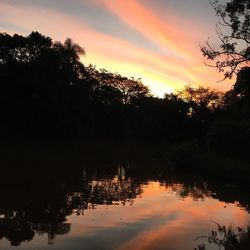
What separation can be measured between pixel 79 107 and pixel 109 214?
178 feet

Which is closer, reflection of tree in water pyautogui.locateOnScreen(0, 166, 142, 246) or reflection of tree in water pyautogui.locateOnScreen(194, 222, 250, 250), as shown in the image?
reflection of tree in water pyautogui.locateOnScreen(194, 222, 250, 250)

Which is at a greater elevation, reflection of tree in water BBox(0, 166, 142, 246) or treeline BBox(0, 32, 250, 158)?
treeline BBox(0, 32, 250, 158)

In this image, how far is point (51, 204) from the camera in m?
16.3

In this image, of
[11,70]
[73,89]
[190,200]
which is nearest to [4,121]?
[11,70]

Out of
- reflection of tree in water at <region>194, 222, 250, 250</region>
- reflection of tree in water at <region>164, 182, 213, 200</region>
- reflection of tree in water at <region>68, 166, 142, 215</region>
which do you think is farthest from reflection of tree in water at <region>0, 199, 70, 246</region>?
reflection of tree in water at <region>164, 182, 213, 200</region>

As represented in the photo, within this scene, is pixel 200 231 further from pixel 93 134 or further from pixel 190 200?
pixel 93 134

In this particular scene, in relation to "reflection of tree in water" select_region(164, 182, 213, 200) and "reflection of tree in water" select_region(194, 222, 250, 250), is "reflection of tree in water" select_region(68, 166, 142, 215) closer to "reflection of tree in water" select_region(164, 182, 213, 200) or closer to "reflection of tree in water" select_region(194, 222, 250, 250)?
"reflection of tree in water" select_region(164, 182, 213, 200)

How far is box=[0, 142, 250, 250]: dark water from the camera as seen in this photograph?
11727mm

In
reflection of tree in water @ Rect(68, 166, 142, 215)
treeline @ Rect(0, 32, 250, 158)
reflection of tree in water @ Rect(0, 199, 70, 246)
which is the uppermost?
treeline @ Rect(0, 32, 250, 158)

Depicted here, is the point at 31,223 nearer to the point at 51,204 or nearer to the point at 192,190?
the point at 51,204

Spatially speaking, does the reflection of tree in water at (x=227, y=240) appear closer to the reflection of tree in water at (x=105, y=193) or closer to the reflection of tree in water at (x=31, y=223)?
the reflection of tree in water at (x=31, y=223)

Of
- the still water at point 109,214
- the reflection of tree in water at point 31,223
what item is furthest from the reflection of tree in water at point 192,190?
the reflection of tree in water at point 31,223

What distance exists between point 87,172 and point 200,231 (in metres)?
15.3

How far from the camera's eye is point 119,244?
11398 mm
